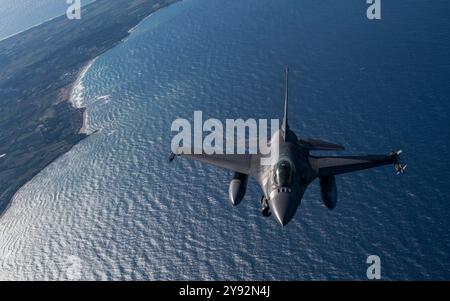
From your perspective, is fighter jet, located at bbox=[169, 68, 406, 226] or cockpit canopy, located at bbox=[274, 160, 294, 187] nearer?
fighter jet, located at bbox=[169, 68, 406, 226]

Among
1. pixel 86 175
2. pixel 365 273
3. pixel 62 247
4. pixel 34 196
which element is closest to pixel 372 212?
pixel 365 273

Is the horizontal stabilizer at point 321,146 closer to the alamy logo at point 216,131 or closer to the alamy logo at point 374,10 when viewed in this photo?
the alamy logo at point 216,131

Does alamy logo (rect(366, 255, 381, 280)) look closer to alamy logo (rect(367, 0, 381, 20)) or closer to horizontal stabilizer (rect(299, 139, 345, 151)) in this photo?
horizontal stabilizer (rect(299, 139, 345, 151))

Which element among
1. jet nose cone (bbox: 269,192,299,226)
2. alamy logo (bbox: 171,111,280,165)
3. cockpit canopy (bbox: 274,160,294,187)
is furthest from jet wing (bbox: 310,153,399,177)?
alamy logo (bbox: 171,111,280,165)

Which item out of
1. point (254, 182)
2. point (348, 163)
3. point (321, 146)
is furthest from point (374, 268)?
point (254, 182)

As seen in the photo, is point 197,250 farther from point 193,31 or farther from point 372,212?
point 193,31

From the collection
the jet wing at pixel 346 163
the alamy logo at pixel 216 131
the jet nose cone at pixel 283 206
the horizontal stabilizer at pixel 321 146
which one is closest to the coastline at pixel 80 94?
the alamy logo at pixel 216 131
